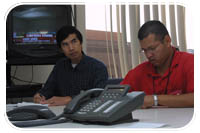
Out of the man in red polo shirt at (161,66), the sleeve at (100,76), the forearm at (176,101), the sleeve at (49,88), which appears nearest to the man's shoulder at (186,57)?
the man in red polo shirt at (161,66)

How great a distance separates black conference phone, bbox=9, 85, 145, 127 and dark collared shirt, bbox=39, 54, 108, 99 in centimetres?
152

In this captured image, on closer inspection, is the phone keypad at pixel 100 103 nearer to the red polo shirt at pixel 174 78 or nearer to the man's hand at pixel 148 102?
the man's hand at pixel 148 102

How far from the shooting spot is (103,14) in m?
3.95

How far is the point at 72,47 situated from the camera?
2.63 metres

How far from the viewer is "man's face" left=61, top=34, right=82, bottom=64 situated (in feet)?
8.61

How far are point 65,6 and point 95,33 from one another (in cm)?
90

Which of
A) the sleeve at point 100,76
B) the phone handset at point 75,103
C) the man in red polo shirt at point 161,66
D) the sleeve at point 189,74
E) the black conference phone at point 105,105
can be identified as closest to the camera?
the black conference phone at point 105,105

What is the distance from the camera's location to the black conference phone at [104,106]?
34.3 inches

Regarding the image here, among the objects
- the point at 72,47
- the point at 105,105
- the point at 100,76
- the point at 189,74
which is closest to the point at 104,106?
the point at 105,105

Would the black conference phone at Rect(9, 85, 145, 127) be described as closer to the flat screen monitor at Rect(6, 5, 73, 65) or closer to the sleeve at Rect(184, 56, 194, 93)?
the sleeve at Rect(184, 56, 194, 93)

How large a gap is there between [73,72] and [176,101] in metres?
1.28

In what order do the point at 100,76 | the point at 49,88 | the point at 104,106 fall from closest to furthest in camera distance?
the point at 104,106 → the point at 100,76 → the point at 49,88

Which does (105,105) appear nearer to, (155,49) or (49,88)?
(155,49)

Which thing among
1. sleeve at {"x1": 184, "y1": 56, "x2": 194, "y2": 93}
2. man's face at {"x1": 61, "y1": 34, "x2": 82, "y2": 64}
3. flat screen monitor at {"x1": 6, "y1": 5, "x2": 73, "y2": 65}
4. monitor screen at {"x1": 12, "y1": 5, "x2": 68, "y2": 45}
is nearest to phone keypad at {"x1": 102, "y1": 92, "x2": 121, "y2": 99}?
sleeve at {"x1": 184, "y1": 56, "x2": 194, "y2": 93}
